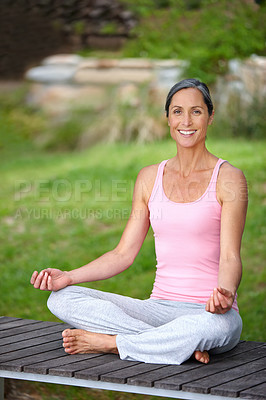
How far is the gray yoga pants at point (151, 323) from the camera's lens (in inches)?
104

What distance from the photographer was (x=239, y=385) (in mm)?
2451

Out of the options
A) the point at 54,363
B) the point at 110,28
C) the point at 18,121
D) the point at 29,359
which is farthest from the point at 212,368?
the point at 110,28

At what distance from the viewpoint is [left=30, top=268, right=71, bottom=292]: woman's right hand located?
9.32 feet

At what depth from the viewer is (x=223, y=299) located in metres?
2.57

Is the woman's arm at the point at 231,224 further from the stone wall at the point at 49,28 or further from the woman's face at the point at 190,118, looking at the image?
the stone wall at the point at 49,28

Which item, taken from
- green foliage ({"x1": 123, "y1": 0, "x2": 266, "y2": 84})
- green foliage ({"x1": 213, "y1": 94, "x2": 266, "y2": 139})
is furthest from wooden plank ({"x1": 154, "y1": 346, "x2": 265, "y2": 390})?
green foliage ({"x1": 123, "y1": 0, "x2": 266, "y2": 84})

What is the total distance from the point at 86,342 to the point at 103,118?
22.3ft

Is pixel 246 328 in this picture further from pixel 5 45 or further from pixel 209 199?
pixel 5 45

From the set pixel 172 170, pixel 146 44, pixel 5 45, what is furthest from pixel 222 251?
pixel 5 45

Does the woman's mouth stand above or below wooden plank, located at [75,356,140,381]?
above

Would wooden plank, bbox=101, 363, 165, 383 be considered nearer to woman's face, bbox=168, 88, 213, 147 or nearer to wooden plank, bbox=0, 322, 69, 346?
wooden plank, bbox=0, 322, 69, 346

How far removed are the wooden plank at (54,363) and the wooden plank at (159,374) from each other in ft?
0.97

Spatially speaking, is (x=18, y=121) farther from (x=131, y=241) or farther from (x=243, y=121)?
(x=131, y=241)

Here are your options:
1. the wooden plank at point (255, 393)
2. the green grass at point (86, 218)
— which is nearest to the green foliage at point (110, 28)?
the green grass at point (86, 218)
